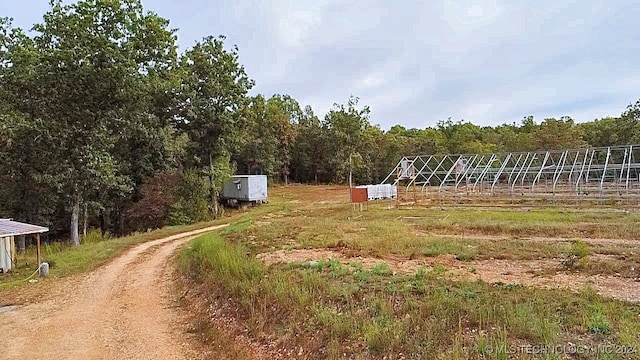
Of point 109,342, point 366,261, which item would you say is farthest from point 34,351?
point 366,261

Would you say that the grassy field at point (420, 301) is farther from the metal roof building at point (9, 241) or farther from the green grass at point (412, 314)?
the metal roof building at point (9, 241)

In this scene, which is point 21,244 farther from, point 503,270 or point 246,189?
point 503,270

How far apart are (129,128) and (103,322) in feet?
50.7

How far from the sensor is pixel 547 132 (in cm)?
4934

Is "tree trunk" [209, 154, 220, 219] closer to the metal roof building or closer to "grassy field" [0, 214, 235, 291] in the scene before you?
"grassy field" [0, 214, 235, 291]

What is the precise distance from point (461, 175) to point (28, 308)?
2961 cm

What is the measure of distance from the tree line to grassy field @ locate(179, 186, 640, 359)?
33.9 feet

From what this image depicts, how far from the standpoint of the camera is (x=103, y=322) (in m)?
9.01

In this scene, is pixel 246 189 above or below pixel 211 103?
below

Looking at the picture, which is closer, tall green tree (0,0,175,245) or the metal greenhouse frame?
tall green tree (0,0,175,245)

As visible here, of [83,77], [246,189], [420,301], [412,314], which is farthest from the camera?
[246,189]

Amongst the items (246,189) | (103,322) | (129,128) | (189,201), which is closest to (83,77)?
(129,128)

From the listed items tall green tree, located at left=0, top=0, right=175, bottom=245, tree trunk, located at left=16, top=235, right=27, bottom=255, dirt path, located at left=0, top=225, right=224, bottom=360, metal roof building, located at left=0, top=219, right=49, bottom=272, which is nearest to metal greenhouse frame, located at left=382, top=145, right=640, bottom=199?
tall green tree, located at left=0, top=0, right=175, bottom=245

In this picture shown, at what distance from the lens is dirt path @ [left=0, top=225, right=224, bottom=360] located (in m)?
7.52
